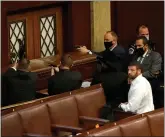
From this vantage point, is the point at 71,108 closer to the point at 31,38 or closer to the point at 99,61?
the point at 99,61

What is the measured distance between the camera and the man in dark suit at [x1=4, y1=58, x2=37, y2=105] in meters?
8.95

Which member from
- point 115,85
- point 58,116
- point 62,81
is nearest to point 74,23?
point 115,85

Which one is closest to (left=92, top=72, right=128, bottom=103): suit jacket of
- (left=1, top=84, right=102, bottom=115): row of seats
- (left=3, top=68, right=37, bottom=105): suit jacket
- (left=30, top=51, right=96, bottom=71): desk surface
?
(left=1, top=84, right=102, bottom=115): row of seats

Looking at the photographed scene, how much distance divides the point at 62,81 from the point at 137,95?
3.48 feet

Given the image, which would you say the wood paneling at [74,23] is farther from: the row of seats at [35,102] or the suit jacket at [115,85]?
the row of seats at [35,102]

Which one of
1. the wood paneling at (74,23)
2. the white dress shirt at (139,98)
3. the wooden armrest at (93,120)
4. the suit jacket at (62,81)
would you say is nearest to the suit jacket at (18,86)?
the suit jacket at (62,81)

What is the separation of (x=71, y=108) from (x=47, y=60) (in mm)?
2581

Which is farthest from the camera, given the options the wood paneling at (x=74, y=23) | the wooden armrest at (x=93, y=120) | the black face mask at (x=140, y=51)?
the wood paneling at (x=74, y=23)

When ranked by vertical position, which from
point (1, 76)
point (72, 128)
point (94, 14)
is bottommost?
point (72, 128)

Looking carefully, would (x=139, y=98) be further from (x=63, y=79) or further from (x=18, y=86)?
(x=18, y=86)

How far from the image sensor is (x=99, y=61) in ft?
33.4

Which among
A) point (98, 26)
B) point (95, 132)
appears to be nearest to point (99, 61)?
point (98, 26)

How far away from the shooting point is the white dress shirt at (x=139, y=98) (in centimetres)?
873

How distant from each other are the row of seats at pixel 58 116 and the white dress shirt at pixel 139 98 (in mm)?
406
